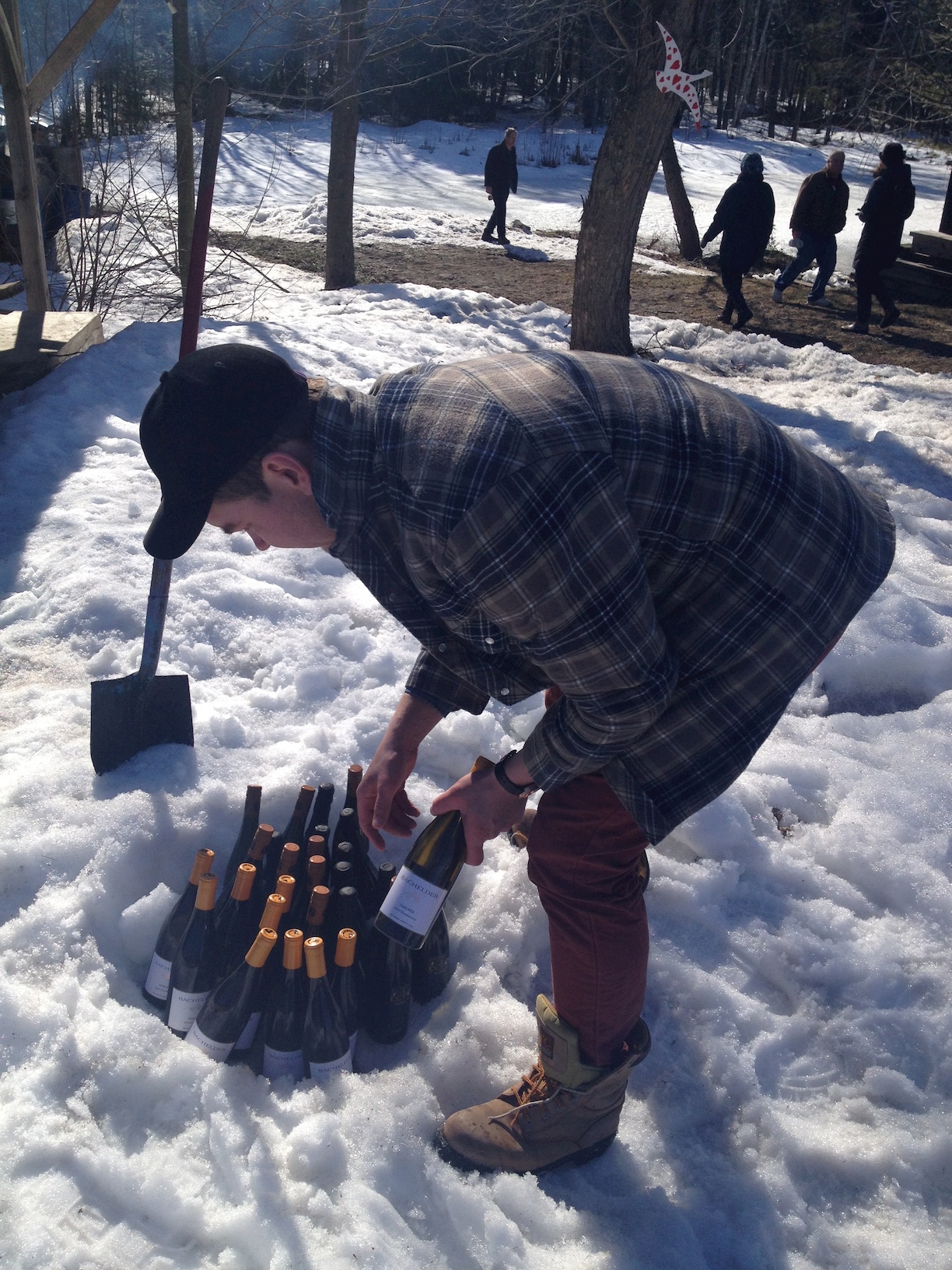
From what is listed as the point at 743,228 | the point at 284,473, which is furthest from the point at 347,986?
the point at 743,228

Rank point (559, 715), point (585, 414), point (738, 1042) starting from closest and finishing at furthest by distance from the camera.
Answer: point (585, 414) < point (559, 715) < point (738, 1042)

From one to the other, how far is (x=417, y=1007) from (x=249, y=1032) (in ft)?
1.58

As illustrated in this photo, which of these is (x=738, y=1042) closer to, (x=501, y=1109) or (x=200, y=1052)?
(x=501, y=1109)

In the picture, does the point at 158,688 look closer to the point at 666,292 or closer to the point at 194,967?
the point at 194,967

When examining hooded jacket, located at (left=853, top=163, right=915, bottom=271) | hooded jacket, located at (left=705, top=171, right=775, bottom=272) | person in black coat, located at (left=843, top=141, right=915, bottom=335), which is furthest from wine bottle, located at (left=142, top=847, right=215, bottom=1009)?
hooded jacket, located at (left=853, top=163, right=915, bottom=271)

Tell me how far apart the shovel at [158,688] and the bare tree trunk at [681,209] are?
37.2 ft

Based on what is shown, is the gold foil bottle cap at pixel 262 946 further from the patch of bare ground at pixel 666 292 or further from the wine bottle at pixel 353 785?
the patch of bare ground at pixel 666 292

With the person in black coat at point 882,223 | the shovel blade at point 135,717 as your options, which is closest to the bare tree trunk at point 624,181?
the person in black coat at point 882,223

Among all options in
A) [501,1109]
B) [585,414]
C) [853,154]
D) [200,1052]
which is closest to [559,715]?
[585,414]

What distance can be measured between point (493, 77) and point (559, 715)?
3214 centimetres

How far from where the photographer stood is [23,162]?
6539 millimetres

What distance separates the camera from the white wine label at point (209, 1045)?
2305 mm

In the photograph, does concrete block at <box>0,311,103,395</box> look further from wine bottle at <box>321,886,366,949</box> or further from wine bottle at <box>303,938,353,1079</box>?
wine bottle at <box>303,938,353,1079</box>

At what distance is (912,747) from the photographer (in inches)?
140
